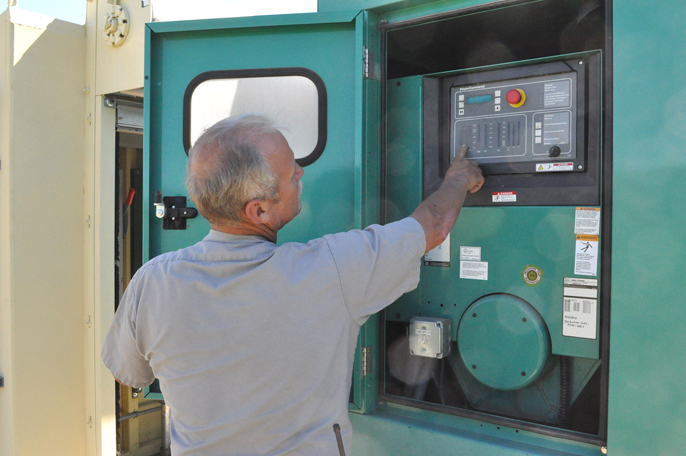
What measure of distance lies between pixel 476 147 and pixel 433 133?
0.62 feet

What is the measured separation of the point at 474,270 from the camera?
6.70 feet

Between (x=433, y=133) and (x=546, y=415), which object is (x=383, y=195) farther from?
(x=546, y=415)

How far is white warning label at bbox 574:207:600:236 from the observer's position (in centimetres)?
178

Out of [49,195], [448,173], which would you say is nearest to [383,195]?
[448,173]

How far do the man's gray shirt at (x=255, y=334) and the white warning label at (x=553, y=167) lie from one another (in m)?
0.81

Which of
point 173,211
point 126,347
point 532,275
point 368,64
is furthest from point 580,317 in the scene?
point 173,211

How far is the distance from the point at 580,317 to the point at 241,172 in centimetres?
126

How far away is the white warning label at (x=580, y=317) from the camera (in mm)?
1793

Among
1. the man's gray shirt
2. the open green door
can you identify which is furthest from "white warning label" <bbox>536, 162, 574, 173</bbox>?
the man's gray shirt

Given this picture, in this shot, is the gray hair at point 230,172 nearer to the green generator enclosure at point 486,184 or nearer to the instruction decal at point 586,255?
the green generator enclosure at point 486,184

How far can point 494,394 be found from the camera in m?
2.13

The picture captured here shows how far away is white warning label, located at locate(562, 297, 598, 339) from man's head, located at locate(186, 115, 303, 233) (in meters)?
1.08

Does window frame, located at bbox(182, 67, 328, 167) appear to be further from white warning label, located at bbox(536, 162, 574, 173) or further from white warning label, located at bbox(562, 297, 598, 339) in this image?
white warning label, located at bbox(562, 297, 598, 339)

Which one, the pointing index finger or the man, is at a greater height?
the pointing index finger
